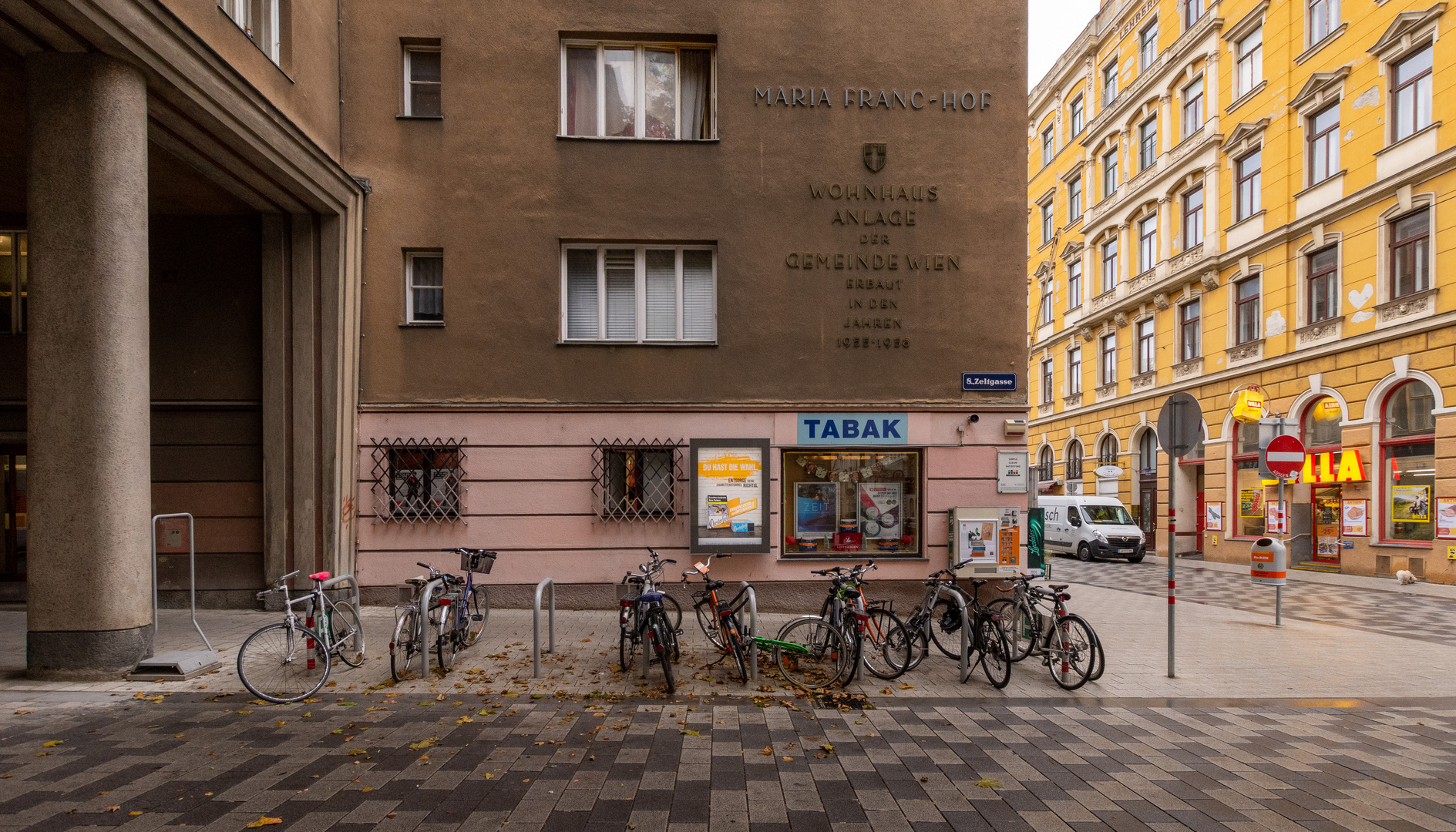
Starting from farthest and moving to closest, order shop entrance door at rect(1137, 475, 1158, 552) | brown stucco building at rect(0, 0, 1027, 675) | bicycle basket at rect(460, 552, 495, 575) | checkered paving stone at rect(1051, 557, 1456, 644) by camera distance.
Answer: shop entrance door at rect(1137, 475, 1158, 552)
checkered paving stone at rect(1051, 557, 1456, 644)
brown stucco building at rect(0, 0, 1027, 675)
bicycle basket at rect(460, 552, 495, 575)

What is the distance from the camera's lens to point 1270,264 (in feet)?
68.2

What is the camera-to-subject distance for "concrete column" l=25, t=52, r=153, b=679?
6543 millimetres

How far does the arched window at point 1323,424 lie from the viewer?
18.7 m

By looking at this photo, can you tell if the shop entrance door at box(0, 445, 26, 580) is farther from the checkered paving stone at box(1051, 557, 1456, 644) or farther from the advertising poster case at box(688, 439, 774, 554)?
the checkered paving stone at box(1051, 557, 1456, 644)

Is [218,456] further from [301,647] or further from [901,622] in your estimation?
[901,622]

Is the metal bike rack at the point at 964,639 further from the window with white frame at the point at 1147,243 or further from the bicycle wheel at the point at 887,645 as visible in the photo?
the window with white frame at the point at 1147,243

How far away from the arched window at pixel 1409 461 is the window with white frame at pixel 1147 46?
50.3 ft

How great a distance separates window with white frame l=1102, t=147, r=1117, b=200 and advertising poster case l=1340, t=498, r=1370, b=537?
15.6 metres

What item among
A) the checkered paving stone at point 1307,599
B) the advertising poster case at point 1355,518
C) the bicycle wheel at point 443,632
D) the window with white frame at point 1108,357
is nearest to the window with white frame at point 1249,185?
the window with white frame at point 1108,357

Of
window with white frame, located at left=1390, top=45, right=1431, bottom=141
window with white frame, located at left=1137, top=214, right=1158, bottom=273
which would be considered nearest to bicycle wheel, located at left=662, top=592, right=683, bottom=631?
window with white frame, located at left=1390, top=45, right=1431, bottom=141

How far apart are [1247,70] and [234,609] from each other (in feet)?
94.7

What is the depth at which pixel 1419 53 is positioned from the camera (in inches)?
661

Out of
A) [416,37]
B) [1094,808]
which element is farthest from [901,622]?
[416,37]

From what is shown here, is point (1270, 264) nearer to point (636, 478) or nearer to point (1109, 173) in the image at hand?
point (1109, 173)
